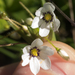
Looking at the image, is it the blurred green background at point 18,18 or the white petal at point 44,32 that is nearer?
the white petal at point 44,32

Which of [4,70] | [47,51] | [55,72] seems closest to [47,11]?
[47,51]

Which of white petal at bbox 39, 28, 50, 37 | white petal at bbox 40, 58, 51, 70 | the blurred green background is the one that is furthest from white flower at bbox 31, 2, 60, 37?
the blurred green background

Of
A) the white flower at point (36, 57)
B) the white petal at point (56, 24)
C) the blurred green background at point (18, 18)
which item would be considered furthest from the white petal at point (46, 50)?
the blurred green background at point (18, 18)

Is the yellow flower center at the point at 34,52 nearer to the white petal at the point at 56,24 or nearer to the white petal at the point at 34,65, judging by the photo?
the white petal at the point at 34,65

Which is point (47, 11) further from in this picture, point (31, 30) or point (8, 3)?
point (8, 3)

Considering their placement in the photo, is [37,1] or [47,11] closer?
[47,11]

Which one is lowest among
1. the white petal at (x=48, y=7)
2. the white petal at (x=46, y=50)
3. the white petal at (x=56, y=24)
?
the white petal at (x=46, y=50)

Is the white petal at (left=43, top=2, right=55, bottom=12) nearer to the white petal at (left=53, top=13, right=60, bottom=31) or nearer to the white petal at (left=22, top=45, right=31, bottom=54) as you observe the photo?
the white petal at (left=53, top=13, right=60, bottom=31)
